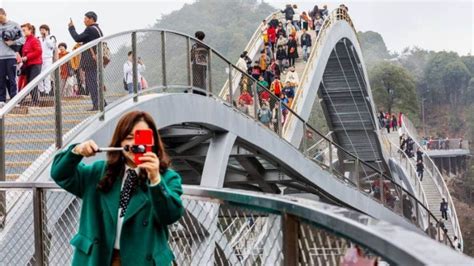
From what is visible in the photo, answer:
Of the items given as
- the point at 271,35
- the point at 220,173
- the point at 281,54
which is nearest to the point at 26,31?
the point at 220,173

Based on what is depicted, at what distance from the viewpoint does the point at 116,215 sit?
3732 mm

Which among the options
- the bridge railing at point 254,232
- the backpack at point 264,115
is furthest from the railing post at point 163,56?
the bridge railing at point 254,232

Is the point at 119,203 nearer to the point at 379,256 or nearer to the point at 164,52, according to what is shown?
the point at 379,256

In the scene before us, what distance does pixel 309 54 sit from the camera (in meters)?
29.8

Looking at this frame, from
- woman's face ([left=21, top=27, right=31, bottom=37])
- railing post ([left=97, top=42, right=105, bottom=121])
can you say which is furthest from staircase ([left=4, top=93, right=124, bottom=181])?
woman's face ([left=21, top=27, right=31, bottom=37])

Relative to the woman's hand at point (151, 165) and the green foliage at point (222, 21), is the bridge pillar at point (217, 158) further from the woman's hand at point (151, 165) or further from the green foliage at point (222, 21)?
the green foliage at point (222, 21)

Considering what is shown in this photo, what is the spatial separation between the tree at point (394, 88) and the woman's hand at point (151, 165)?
102 m

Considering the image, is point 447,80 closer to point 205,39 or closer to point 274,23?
point 205,39

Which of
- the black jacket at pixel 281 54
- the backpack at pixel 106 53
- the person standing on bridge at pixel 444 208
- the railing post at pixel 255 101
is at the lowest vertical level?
the person standing on bridge at pixel 444 208

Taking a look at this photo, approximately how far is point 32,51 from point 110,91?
1.91m

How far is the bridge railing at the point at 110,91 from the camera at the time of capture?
860 cm

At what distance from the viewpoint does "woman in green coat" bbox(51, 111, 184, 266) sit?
3.68 meters

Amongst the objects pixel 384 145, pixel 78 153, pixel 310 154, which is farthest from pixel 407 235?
pixel 384 145

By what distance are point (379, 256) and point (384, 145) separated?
128ft
